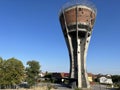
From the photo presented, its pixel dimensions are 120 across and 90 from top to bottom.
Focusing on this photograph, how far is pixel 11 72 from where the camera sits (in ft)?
210

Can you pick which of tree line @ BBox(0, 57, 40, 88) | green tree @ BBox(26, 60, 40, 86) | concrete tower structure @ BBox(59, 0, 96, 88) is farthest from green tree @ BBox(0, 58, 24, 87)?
concrete tower structure @ BBox(59, 0, 96, 88)

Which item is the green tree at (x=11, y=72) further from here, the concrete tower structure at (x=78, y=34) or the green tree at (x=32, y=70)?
the concrete tower structure at (x=78, y=34)

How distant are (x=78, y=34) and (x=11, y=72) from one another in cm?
3182

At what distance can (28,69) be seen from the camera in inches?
2857

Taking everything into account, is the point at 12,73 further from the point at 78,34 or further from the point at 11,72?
the point at 78,34

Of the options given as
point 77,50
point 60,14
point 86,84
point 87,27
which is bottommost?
point 86,84

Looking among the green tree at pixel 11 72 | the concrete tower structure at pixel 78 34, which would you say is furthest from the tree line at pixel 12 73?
the concrete tower structure at pixel 78 34

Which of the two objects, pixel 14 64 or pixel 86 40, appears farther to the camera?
pixel 86 40

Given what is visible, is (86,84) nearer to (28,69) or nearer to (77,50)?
(77,50)

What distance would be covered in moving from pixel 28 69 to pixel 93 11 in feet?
119

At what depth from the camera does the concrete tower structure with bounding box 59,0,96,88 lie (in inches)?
3152

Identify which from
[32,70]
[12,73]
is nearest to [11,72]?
[12,73]

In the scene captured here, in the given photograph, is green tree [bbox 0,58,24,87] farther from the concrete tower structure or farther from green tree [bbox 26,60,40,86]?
the concrete tower structure

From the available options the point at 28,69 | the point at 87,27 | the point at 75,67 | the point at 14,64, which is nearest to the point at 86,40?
the point at 87,27
